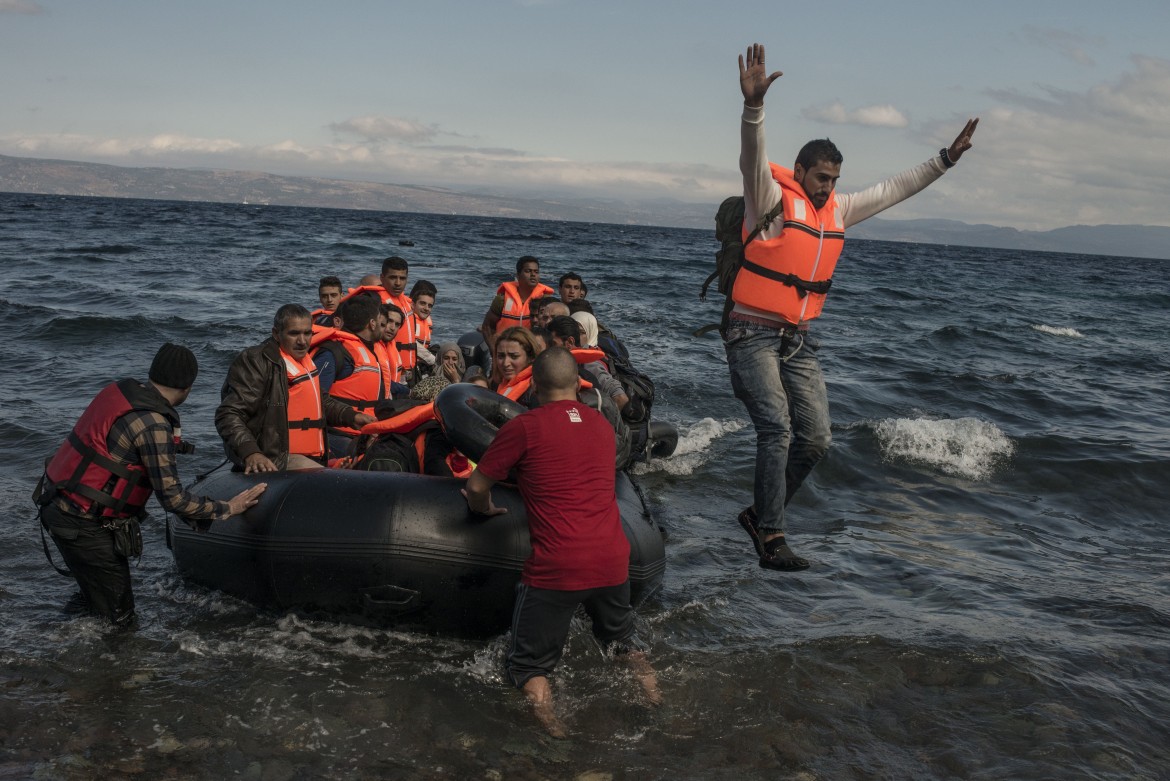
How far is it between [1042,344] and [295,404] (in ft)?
70.8

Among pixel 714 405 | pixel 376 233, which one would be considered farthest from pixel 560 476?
pixel 376 233

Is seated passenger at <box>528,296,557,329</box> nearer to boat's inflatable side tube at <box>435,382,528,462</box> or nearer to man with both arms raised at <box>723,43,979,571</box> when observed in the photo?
boat's inflatable side tube at <box>435,382,528,462</box>

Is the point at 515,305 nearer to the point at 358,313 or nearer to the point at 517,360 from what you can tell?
the point at 358,313

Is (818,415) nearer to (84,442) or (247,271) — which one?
(84,442)

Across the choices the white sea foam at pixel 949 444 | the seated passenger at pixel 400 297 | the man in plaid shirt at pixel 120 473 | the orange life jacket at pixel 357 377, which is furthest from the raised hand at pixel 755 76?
the white sea foam at pixel 949 444

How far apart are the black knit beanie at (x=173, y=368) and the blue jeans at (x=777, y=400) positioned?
280 cm

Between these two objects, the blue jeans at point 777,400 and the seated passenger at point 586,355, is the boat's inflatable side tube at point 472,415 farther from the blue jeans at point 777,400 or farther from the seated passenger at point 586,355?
the blue jeans at point 777,400

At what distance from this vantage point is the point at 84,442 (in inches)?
196

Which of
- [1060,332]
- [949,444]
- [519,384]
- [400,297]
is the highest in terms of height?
[400,297]

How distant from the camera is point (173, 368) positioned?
4.96 m

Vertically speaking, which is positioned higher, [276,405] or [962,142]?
[962,142]

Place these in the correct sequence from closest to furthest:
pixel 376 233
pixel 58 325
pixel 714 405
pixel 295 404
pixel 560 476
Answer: pixel 560 476, pixel 295 404, pixel 714 405, pixel 58 325, pixel 376 233

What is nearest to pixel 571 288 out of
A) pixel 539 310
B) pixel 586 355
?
pixel 539 310

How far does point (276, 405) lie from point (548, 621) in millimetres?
2419
